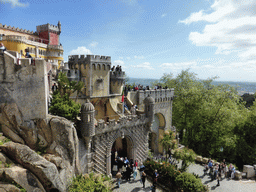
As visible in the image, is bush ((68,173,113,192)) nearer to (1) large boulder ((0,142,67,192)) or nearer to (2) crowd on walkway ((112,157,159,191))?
(1) large boulder ((0,142,67,192))

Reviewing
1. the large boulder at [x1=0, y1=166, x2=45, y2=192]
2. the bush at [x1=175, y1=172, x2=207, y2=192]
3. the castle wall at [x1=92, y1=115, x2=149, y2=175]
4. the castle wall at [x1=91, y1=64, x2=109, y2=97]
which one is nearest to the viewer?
the large boulder at [x1=0, y1=166, x2=45, y2=192]

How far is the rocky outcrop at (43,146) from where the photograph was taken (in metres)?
10.7

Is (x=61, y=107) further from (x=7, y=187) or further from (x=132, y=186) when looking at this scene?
(x=132, y=186)

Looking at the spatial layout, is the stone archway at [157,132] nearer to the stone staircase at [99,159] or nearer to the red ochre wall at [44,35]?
the stone staircase at [99,159]

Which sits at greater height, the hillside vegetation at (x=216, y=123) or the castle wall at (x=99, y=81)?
the castle wall at (x=99, y=81)

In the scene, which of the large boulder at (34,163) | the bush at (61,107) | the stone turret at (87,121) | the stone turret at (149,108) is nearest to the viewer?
the large boulder at (34,163)

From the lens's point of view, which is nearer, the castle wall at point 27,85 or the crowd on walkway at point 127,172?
the castle wall at point 27,85

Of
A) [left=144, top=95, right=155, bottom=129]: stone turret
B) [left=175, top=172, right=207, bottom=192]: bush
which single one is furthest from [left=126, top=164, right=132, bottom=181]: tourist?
[left=144, top=95, right=155, bottom=129]: stone turret

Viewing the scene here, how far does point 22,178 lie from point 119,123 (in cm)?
1090

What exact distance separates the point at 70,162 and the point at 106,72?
1318 centimetres

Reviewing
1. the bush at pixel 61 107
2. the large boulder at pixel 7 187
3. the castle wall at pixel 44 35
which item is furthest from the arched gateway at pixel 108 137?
the castle wall at pixel 44 35

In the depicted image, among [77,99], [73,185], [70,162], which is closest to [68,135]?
[70,162]

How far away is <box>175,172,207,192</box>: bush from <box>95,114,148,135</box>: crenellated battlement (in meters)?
7.57

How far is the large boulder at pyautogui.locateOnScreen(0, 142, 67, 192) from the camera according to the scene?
1050cm
